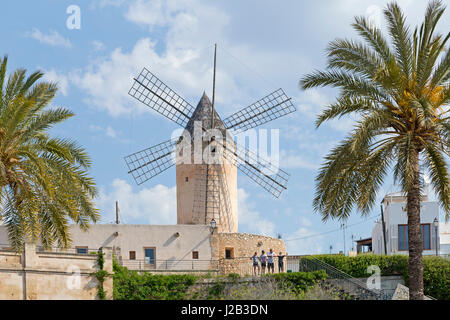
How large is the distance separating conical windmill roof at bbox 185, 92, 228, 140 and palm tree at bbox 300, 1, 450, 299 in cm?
1719

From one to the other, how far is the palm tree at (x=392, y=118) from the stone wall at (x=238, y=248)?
1352 cm

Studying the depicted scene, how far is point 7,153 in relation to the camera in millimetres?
26141

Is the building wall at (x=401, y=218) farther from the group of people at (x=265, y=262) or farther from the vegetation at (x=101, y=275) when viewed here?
the vegetation at (x=101, y=275)

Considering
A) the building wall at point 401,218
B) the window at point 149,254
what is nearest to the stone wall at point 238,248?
the window at point 149,254

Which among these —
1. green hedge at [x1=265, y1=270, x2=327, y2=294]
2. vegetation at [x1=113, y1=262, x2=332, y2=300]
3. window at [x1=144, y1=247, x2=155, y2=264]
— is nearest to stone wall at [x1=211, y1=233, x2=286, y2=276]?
window at [x1=144, y1=247, x2=155, y2=264]

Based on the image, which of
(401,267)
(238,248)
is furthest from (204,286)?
(401,267)

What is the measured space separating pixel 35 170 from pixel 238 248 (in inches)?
683

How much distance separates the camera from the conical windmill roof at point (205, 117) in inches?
1730

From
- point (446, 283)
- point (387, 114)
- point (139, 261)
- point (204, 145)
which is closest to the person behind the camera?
point (387, 114)

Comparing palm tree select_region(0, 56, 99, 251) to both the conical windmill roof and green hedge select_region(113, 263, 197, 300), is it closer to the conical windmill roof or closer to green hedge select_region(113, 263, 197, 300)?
green hedge select_region(113, 263, 197, 300)

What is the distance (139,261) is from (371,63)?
704 inches

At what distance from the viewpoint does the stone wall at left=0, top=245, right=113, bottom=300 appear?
30828mm
